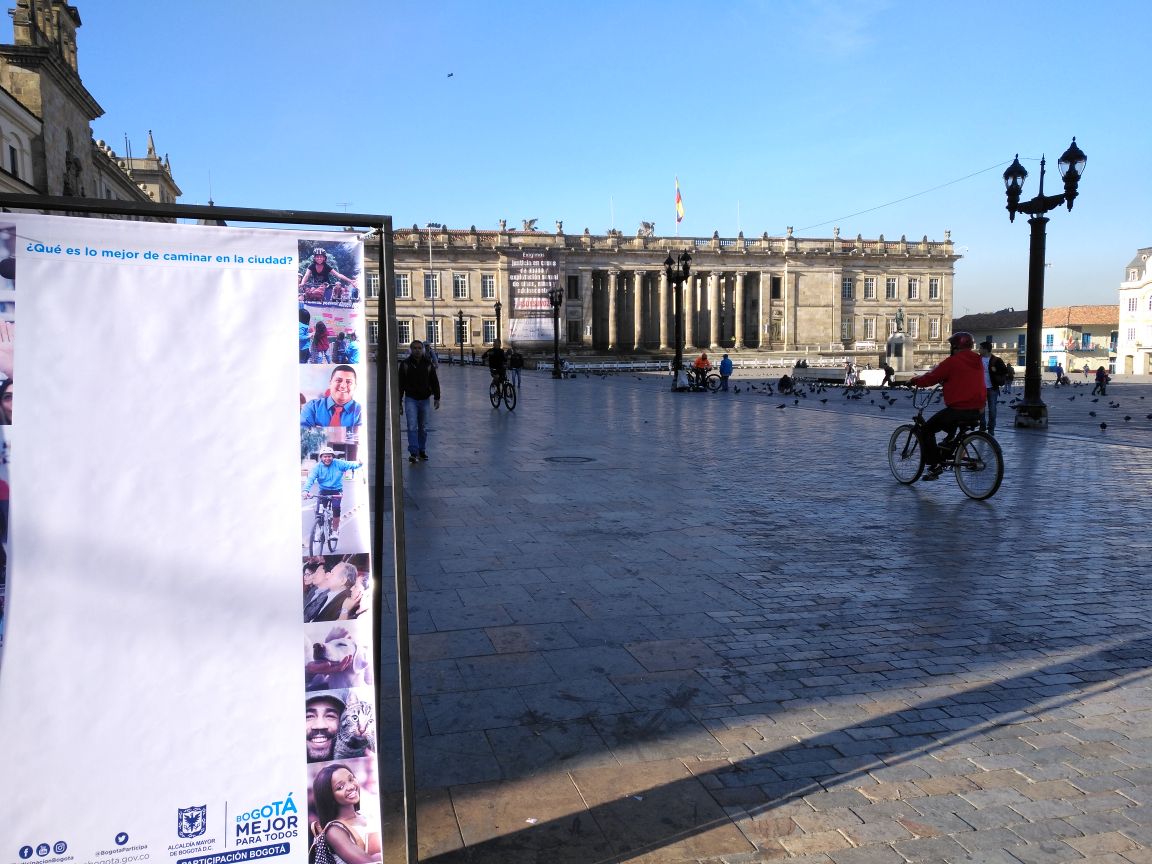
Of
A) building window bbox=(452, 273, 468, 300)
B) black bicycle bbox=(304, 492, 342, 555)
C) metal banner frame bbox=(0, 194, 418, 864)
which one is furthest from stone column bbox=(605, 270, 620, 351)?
black bicycle bbox=(304, 492, 342, 555)

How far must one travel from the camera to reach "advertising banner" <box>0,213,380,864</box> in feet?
7.23

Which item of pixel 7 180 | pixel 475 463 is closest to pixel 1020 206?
pixel 475 463

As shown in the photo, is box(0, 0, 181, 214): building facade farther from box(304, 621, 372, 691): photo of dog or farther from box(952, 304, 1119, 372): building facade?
box(952, 304, 1119, 372): building facade

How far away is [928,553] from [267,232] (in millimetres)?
6058

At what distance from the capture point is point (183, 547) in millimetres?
2324

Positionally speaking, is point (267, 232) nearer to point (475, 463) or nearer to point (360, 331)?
point (360, 331)

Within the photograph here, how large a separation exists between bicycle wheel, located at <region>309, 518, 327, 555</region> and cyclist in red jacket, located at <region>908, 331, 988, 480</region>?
7953 mm

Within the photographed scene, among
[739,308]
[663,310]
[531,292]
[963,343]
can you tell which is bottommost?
[963,343]

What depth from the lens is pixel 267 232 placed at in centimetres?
239

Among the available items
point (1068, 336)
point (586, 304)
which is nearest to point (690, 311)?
point (586, 304)

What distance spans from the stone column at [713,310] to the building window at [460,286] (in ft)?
80.0

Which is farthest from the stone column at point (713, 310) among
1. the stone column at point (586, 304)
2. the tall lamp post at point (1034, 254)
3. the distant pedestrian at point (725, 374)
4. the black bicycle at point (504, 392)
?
the tall lamp post at point (1034, 254)

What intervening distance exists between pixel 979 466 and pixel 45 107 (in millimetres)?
41164

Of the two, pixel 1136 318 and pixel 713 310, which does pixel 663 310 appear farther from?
pixel 1136 318
